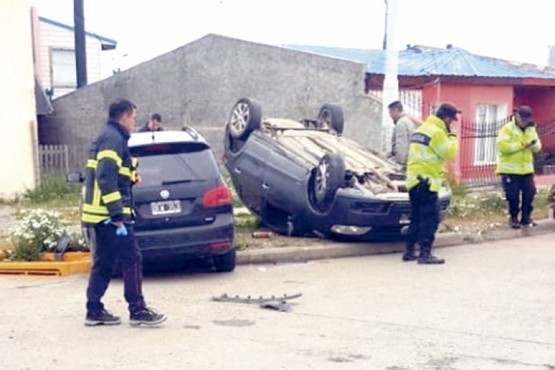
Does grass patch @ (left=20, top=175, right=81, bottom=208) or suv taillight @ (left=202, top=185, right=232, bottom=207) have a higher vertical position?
suv taillight @ (left=202, top=185, right=232, bottom=207)

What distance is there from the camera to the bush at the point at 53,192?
680 inches

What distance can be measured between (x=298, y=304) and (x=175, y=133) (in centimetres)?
263

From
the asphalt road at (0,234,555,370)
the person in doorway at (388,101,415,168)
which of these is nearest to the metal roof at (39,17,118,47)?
the person in doorway at (388,101,415,168)

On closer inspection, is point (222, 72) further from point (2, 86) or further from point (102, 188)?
point (102, 188)

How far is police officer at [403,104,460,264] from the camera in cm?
1038

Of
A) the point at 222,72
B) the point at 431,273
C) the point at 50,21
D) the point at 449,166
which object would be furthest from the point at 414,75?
the point at 50,21

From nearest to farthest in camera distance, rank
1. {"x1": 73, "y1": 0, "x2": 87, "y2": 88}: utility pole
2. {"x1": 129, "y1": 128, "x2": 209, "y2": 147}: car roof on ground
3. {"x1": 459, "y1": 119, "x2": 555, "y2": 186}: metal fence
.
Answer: {"x1": 129, "y1": 128, "x2": 209, "y2": 147}: car roof on ground < {"x1": 459, "y1": 119, "x2": 555, "y2": 186}: metal fence < {"x1": 73, "y1": 0, "x2": 87, "y2": 88}: utility pole

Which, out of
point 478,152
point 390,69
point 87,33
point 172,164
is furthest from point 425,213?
point 87,33

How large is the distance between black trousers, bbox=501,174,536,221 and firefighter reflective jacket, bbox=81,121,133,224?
7.08 metres

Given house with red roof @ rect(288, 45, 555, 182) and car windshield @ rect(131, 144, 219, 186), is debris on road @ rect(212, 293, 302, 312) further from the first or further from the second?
house with red roof @ rect(288, 45, 555, 182)

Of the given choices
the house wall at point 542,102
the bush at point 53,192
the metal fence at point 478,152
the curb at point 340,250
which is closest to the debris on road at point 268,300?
the curb at point 340,250

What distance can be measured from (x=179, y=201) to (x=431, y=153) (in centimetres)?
314

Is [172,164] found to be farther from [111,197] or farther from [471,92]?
[471,92]

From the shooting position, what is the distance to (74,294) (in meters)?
8.92
